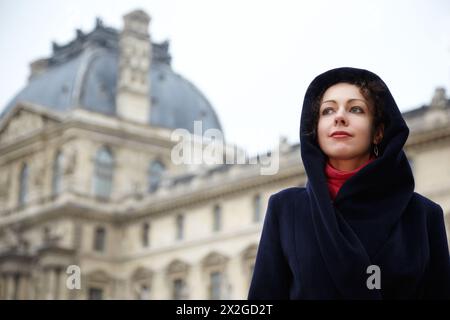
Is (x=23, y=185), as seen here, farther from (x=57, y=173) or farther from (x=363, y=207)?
(x=363, y=207)

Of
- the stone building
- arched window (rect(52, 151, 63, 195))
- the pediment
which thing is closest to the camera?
the stone building

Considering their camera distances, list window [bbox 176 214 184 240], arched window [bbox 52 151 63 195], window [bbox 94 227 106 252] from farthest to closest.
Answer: arched window [bbox 52 151 63 195]
window [bbox 94 227 106 252]
window [bbox 176 214 184 240]

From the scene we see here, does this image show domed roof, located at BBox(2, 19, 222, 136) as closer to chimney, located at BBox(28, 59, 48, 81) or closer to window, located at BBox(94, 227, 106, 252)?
chimney, located at BBox(28, 59, 48, 81)

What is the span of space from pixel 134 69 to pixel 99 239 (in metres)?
10.7

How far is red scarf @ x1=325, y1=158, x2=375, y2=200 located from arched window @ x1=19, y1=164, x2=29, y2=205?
161ft

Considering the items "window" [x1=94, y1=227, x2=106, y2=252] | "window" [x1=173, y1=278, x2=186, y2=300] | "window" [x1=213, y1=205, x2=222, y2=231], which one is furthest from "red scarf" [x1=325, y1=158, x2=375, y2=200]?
"window" [x1=94, y1=227, x2=106, y2=252]

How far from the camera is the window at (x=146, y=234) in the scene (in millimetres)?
46062

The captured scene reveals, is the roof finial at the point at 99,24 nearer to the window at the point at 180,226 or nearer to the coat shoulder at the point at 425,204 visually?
the window at the point at 180,226

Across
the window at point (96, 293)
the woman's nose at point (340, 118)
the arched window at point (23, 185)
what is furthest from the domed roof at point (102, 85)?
the woman's nose at point (340, 118)

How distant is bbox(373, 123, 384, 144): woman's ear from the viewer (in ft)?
13.8

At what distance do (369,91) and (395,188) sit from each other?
465 mm

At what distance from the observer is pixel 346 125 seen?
4.14 metres

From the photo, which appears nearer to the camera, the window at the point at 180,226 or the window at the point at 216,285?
the window at the point at 216,285

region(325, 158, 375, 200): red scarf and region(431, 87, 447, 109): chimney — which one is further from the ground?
region(431, 87, 447, 109): chimney
